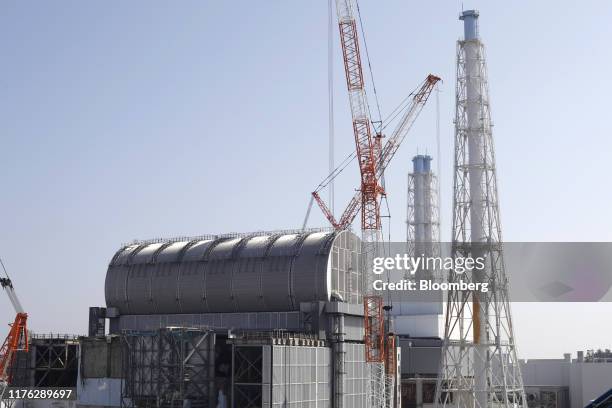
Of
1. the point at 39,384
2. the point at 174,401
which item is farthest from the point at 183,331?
the point at 39,384

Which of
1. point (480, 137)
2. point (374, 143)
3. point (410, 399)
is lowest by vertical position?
point (410, 399)

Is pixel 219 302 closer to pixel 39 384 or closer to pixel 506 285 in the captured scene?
pixel 39 384

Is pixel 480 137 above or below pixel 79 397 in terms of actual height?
above

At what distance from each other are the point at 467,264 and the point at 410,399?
56.5 metres

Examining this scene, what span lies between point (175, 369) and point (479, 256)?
114 feet

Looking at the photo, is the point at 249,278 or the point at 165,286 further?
the point at 165,286

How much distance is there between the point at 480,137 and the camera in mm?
94688

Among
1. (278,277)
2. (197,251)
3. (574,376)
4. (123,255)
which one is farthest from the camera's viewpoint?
(574,376)

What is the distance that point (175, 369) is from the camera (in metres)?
98.6

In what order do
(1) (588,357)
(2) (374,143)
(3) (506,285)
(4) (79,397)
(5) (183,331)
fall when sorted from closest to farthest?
(3) (506,285) < (5) (183,331) < (4) (79,397) < (2) (374,143) < (1) (588,357)

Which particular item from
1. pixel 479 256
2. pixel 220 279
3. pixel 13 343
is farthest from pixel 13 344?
pixel 479 256

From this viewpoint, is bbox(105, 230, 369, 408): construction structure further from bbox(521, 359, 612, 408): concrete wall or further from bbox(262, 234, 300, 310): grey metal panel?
bbox(521, 359, 612, 408): concrete wall
